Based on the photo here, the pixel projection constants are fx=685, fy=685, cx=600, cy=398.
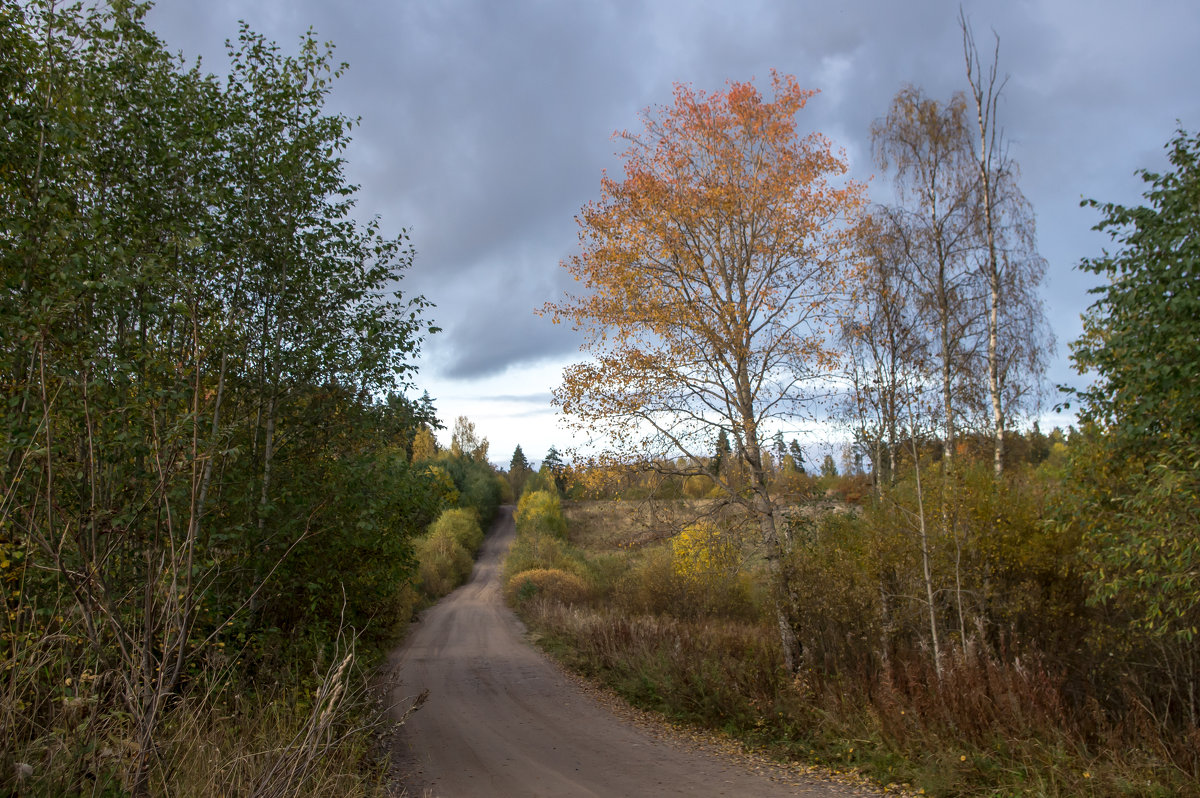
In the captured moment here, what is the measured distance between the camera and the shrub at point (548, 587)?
2488cm

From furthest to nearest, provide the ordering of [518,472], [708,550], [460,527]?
[518,472], [460,527], [708,550]

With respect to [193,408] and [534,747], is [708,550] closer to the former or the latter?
[534,747]

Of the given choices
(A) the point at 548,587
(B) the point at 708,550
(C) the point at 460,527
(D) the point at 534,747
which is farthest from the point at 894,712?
(C) the point at 460,527

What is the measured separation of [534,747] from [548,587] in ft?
53.4

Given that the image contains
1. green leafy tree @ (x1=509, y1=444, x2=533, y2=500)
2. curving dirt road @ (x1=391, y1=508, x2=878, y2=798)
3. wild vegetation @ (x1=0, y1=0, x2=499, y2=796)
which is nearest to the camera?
wild vegetation @ (x1=0, y1=0, x2=499, y2=796)

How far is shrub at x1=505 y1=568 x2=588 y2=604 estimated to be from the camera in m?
24.9

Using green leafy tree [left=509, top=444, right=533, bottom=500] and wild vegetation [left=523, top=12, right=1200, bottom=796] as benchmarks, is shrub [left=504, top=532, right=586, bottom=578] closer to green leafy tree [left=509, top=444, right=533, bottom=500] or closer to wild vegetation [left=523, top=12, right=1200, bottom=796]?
wild vegetation [left=523, top=12, right=1200, bottom=796]

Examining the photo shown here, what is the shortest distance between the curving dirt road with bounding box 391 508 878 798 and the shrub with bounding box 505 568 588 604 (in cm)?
750

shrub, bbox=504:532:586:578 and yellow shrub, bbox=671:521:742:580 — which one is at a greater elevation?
yellow shrub, bbox=671:521:742:580

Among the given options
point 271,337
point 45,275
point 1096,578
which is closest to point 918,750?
point 1096,578

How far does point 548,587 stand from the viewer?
85.5 feet

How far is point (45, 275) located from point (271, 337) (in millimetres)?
2665

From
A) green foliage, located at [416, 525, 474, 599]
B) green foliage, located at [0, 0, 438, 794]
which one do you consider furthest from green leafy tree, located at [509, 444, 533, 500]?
green foliage, located at [0, 0, 438, 794]

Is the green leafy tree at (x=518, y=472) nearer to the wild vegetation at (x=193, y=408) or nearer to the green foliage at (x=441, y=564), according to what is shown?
the green foliage at (x=441, y=564)
